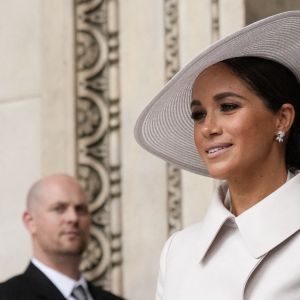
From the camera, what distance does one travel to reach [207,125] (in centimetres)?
259

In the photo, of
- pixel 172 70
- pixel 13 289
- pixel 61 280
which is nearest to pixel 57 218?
pixel 61 280

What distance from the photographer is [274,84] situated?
2600 mm

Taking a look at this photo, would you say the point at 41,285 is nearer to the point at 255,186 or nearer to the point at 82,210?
the point at 82,210

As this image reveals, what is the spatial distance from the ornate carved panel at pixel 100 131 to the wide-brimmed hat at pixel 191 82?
196cm

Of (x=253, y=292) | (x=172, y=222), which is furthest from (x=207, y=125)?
(x=172, y=222)

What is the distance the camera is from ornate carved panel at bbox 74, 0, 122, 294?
490 cm

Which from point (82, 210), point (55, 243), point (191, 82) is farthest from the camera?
point (82, 210)

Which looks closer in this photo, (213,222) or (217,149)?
(217,149)

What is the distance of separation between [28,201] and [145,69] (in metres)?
0.78

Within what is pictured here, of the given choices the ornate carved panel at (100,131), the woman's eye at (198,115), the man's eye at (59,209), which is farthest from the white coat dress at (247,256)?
the ornate carved panel at (100,131)

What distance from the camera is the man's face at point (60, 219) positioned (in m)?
4.63

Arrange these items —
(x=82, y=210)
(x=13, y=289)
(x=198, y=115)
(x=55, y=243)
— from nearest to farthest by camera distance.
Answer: (x=198, y=115) → (x=13, y=289) → (x=55, y=243) → (x=82, y=210)

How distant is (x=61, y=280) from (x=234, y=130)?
7.05 ft

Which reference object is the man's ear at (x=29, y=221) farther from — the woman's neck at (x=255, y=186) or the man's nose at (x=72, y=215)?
the woman's neck at (x=255, y=186)
